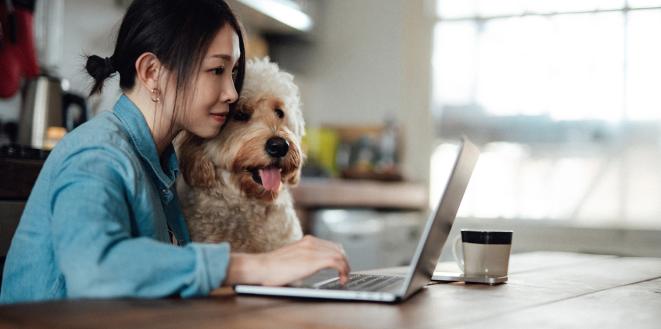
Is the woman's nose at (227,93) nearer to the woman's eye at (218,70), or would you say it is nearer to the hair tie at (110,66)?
the woman's eye at (218,70)

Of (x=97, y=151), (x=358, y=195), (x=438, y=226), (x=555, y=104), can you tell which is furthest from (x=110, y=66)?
(x=555, y=104)

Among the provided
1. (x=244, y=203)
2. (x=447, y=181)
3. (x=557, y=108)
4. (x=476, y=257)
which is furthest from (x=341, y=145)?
(x=447, y=181)

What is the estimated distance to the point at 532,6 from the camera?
4645mm

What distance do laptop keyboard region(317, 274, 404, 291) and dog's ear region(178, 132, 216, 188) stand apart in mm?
487

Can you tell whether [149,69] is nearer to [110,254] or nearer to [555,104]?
[110,254]

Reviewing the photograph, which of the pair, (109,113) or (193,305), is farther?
(109,113)

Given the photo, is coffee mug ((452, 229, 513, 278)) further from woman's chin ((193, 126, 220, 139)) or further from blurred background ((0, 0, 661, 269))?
blurred background ((0, 0, 661, 269))

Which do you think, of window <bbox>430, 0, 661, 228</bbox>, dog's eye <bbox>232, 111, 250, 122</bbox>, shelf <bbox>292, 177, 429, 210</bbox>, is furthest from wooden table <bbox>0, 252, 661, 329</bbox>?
window <bbox>430, 0, 661, 228</bbox>

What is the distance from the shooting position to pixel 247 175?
1.68 m

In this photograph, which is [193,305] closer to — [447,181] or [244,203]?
[447,181]

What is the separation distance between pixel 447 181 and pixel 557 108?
3.80 meters

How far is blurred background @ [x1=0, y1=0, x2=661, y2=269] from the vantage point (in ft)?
13.9

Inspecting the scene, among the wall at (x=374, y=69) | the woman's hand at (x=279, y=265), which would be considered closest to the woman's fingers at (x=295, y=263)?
the woman's hand at (x=279, y=265)

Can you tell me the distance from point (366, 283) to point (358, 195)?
111 inches
